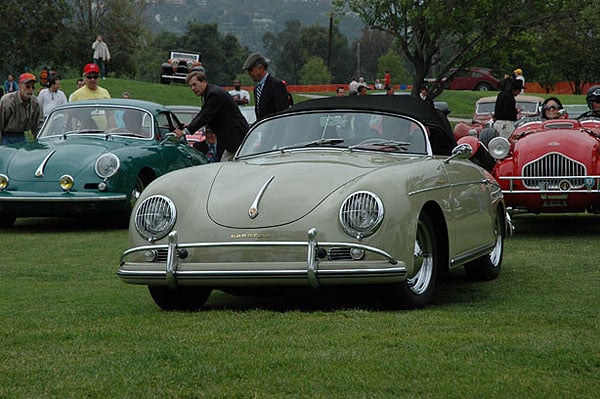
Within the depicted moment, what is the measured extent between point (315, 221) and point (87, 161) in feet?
21.9

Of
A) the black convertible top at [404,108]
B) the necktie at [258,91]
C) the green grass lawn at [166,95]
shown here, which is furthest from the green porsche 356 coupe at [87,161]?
the green grass lawn at [166,95]

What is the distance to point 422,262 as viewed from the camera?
21.9 feet

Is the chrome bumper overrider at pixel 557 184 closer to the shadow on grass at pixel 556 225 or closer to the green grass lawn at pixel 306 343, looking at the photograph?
the shadow on grass at pixel 556 225

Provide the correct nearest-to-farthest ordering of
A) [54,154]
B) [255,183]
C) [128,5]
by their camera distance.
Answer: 1. [255,183]
2. [54,154]
3. [128,5]

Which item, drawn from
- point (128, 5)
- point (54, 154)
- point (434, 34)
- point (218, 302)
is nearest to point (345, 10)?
point (434, 34)

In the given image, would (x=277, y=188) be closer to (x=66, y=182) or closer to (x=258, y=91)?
(x=258, y=91)

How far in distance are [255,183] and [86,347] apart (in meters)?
1.73

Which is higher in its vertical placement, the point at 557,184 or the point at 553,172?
the point at 553,172

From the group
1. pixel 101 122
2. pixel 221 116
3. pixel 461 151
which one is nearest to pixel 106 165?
pixel 101 122

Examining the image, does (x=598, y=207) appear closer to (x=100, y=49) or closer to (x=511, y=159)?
(x=511, y=159)

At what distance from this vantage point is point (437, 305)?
688 centimetres

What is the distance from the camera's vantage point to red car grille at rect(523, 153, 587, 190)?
1112 cm

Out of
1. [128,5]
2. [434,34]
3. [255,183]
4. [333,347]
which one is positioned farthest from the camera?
[128,5]

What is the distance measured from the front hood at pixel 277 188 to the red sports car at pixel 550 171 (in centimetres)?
464
